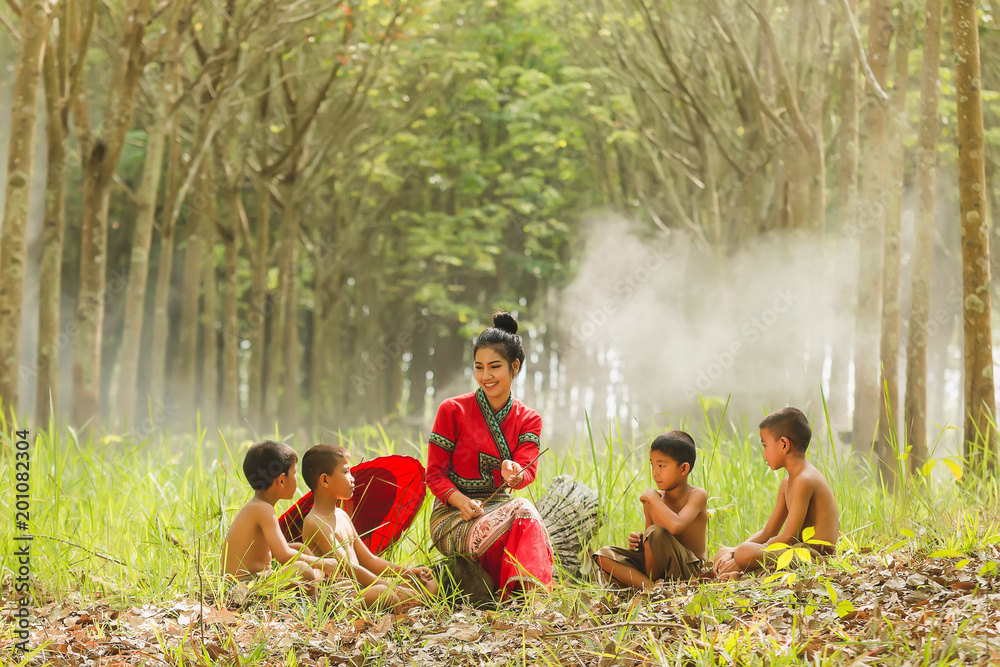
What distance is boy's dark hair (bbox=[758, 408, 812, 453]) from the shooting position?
435 cm

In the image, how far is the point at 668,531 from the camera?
Result: 444 centimetres

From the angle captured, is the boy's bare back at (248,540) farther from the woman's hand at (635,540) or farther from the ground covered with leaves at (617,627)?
the woman's hand at (635,540)

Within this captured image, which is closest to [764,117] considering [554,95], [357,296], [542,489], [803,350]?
[803,350]

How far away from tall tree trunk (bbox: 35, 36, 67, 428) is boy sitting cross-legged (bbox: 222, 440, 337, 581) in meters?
4.30

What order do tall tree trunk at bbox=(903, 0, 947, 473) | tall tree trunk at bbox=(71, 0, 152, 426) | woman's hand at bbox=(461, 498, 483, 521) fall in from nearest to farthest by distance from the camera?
woman's hand at bbox=(461, 498, 483, 521)
tall tree trunk at bbox=(903, 0, 947, 473)
tall tree trunk at bbox=(71, 0, 152, 426)

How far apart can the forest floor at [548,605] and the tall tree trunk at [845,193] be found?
13.8 feet

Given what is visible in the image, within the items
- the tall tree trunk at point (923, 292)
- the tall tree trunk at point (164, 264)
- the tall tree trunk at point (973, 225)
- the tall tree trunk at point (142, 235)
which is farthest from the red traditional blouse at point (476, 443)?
the tall tree trunk at point (164, 264)

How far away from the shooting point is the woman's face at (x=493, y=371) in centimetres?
462

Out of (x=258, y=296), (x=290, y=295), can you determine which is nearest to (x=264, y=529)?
(x=258, y=296)

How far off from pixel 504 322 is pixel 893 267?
3.86 metres

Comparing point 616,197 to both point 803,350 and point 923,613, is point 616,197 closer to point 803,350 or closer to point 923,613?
point 803,350

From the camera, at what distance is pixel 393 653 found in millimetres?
3814

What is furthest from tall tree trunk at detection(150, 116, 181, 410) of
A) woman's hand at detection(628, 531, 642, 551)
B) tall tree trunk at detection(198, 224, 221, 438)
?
woman's hand at detection(628, 531, 642, 551)

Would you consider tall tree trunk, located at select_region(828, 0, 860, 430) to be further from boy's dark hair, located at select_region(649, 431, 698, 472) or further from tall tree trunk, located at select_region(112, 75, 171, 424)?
tall tree trunk, located at select_region(112, 75, 171, 424)
